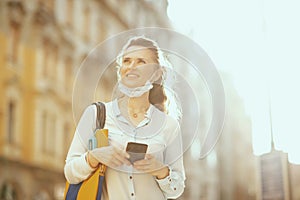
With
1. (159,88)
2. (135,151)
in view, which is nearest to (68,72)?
(159,88)

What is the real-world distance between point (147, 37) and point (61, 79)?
17.9ft

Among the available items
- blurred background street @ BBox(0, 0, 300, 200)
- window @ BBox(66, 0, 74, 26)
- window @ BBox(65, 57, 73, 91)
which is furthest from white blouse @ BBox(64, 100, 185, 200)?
window @ BBox(66, 0, 74, 26)

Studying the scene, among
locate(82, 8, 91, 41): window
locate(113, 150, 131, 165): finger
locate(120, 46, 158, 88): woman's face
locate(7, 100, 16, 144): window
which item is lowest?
locate(113, 150, 131, 165): finger

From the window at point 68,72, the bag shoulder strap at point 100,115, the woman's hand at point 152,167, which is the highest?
the window at point 68,72

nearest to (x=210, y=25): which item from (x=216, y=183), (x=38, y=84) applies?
(x=38, y=84)

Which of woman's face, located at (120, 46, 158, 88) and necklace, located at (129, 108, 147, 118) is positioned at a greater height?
woman's face, located at (120, 46, 158, 88)

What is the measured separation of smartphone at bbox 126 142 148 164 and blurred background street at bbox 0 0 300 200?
422 centimetres

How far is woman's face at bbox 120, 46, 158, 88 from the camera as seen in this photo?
1092 mm

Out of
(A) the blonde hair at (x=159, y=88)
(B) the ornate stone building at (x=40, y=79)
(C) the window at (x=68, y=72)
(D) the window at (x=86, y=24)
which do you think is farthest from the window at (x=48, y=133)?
(A) the blonde hair at (x=159, y=88)

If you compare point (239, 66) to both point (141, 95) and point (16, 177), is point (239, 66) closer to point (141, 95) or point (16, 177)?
point (16, 177)

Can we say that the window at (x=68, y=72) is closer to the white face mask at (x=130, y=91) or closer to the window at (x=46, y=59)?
the window at (x=46, y=59)

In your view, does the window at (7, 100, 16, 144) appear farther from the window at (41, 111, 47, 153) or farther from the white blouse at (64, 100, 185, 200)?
the white blouse at (64, 100, 185, 200)

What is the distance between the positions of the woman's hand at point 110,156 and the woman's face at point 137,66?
13cm

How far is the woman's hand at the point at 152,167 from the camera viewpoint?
101 cm
